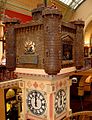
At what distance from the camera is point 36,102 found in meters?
4.23

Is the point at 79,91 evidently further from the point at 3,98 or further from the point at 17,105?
the point at 3,98

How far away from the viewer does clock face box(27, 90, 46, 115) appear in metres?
4.15

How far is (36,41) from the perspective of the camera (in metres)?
3.93

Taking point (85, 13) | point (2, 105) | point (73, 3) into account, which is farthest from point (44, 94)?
point (85, 13)

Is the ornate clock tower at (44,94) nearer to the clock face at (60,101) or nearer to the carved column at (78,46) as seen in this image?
the clock face at (60,101)

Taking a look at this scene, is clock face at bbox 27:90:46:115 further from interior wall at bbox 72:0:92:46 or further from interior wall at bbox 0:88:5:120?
interior wall at bbox 72:0:92:46

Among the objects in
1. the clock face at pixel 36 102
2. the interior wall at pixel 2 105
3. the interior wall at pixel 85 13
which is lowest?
the interior wall at pixel 2 105

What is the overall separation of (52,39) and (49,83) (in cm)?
83

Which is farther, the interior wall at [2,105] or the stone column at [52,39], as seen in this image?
the interior wall at [2,105]

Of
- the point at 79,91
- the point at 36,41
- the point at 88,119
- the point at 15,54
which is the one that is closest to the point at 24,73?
the point at 15,54

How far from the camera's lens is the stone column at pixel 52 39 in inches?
144

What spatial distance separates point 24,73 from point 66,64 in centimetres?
84

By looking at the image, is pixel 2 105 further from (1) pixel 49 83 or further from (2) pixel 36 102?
(1) pixel 49 83

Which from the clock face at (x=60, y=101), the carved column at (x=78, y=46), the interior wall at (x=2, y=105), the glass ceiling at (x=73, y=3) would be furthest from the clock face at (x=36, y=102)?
the glass ceiling at (x=73, y=3)
